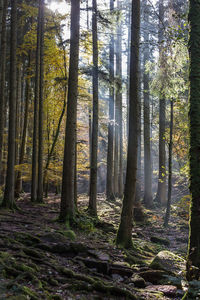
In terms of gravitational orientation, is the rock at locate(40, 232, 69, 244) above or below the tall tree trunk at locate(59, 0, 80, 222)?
below

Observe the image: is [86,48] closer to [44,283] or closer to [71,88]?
[71,88]

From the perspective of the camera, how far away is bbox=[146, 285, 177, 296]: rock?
538 cm

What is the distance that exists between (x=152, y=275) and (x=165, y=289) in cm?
74

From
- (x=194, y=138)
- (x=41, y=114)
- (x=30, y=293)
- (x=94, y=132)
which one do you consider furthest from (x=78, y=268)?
(x=41, y=114)

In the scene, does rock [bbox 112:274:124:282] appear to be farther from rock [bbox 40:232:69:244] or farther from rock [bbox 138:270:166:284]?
rock [bbox 40:232:69:244]

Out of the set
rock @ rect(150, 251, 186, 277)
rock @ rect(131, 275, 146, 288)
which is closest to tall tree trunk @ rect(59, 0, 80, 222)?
rock @ rect(150, 251, 186, 277)

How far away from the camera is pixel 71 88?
32.6 feet

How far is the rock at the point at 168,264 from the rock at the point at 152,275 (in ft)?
0.97

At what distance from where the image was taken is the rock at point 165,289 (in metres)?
5.38

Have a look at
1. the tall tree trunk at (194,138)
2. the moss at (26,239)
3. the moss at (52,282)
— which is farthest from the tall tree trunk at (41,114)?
the tall tree trunk at (194,138)

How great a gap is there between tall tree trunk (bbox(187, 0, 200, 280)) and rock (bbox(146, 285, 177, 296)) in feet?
3.98

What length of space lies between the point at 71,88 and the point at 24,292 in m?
7.48

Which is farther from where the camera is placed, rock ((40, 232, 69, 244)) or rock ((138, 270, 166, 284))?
rock ((40, 232, 69, 244))

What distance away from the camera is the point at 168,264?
702 cm
